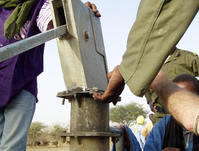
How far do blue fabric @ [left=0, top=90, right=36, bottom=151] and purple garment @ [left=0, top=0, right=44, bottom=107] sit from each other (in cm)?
6

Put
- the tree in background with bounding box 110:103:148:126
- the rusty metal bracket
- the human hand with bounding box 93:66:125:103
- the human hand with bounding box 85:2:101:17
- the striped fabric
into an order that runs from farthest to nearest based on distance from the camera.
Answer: the tree in background with bounding box 110:103:148:126, the human hand with bounding box 85:2:101:17, the striped fabric, the rusty metal bracket, the human hand with bounding box 93:66:125:103

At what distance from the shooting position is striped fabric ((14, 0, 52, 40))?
6.56ft

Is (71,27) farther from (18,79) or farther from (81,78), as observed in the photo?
(18,79)

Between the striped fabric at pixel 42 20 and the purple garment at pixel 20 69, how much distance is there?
1.4 inches

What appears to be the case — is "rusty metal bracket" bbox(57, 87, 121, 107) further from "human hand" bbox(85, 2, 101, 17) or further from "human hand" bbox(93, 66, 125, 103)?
"human hand" bbox(85, 2, 101, 17)

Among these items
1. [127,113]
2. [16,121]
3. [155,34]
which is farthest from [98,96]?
[127,113]

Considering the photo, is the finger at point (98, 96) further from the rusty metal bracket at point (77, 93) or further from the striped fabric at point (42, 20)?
the striped fabric at point (42, 20)

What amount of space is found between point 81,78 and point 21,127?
544mm

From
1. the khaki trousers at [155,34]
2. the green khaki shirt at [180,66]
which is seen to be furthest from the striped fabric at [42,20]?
the green khaki shirt at [180,66]

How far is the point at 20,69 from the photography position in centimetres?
197

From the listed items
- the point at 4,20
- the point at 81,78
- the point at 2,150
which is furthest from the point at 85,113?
the point at 4,20

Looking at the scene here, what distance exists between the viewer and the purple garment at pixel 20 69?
1895 millimetres

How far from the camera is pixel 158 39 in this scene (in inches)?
47.2

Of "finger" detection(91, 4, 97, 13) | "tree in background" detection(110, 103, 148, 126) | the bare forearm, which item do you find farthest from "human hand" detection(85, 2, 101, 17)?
"tree in background" detection(110, 103, 148, 126)
